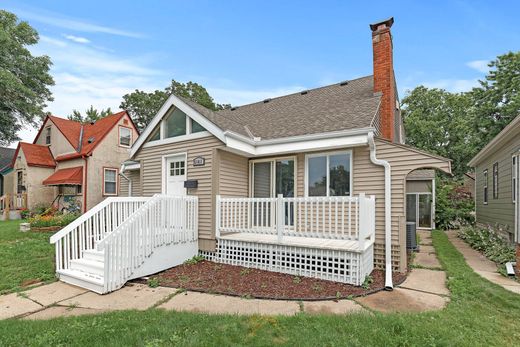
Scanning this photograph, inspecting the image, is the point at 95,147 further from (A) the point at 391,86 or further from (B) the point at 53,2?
(A) the point at 391,86

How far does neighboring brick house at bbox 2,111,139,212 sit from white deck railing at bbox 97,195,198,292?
37.9 feet

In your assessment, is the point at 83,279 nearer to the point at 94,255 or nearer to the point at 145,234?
the point at 94,255

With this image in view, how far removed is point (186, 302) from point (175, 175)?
4.44 m

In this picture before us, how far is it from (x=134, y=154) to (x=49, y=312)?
570 centimetres

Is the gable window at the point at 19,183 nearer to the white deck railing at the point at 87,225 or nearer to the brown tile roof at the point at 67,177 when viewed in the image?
the brown tile roof at the point at 67,177

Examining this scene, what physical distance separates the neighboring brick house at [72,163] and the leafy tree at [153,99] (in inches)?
534

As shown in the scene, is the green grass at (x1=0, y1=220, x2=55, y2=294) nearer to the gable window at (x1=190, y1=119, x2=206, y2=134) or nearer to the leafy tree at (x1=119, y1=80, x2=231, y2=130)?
the gable window at (x1=190, y1=119, x2=206, y2=134)

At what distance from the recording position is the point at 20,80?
19.8 meters

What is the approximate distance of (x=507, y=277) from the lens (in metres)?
6.05

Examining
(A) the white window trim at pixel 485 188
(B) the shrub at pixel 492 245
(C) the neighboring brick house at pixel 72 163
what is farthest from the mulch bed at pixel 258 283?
(C) the neighboring brick house at pixel 72 163

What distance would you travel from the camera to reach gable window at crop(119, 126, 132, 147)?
18.0 metres

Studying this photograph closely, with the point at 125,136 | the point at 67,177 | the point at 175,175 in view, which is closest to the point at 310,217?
the point at 175,175

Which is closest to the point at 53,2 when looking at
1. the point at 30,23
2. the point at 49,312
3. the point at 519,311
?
the point at 49,312

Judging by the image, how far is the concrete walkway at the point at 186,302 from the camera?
4.29 metres
